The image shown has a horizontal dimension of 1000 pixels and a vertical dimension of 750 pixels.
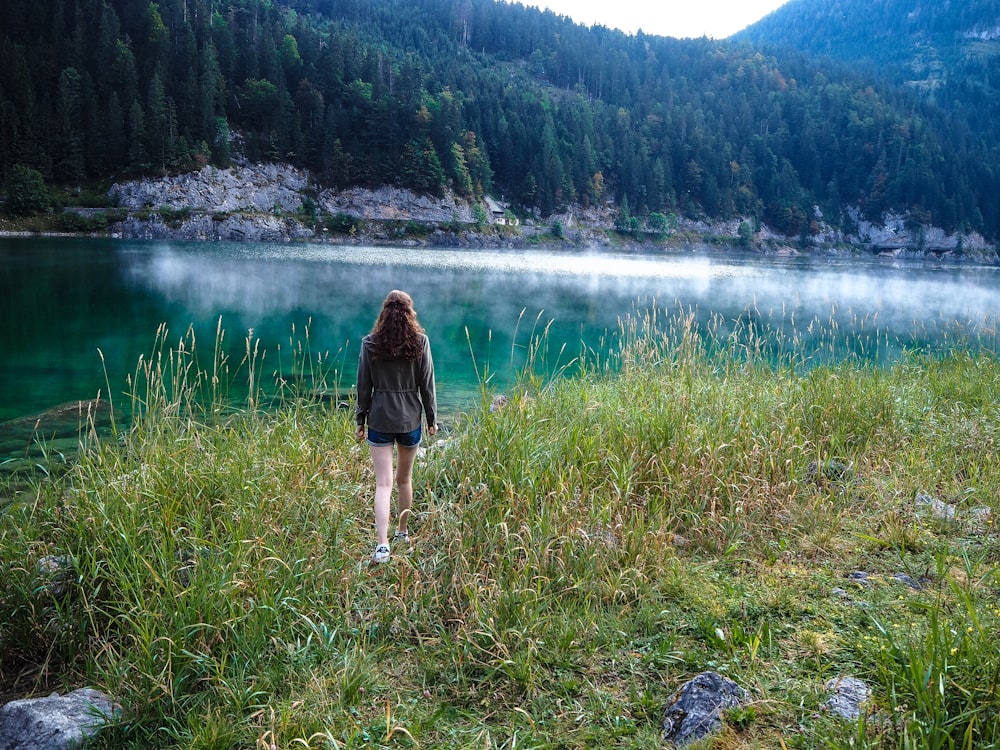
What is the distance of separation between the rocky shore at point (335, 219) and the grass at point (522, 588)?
83033 millimetres

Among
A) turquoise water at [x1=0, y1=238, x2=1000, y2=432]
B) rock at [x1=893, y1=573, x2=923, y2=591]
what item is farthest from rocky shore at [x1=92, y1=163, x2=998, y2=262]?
rock at [x1=893, y1=573, x2=923, y2=591]

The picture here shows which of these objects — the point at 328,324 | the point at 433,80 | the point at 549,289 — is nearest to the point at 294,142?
the point at 433,80

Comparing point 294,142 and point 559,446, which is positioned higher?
point 294,142

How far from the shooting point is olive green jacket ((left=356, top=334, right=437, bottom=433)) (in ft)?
18.1

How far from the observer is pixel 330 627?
4.20 m

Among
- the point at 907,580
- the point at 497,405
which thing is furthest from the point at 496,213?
the point at 907,580

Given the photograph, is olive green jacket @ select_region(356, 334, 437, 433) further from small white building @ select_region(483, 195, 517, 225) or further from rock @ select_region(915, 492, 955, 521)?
small white building @ select_region(483, 195, 517, 225)

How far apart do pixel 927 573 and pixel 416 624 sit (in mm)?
3713

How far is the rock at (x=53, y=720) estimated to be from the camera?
3.49m

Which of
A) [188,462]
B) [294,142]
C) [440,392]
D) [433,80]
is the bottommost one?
[440,392]

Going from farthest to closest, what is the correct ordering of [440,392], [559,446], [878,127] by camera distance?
[878,127]
[440,392]
[559,446]

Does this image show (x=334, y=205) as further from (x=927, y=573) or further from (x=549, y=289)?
(x=927, y=573)

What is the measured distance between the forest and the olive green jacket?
9295cm

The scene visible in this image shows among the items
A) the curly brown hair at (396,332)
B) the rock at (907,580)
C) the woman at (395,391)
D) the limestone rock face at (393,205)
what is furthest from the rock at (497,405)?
the limestone rock face at (393,205)
